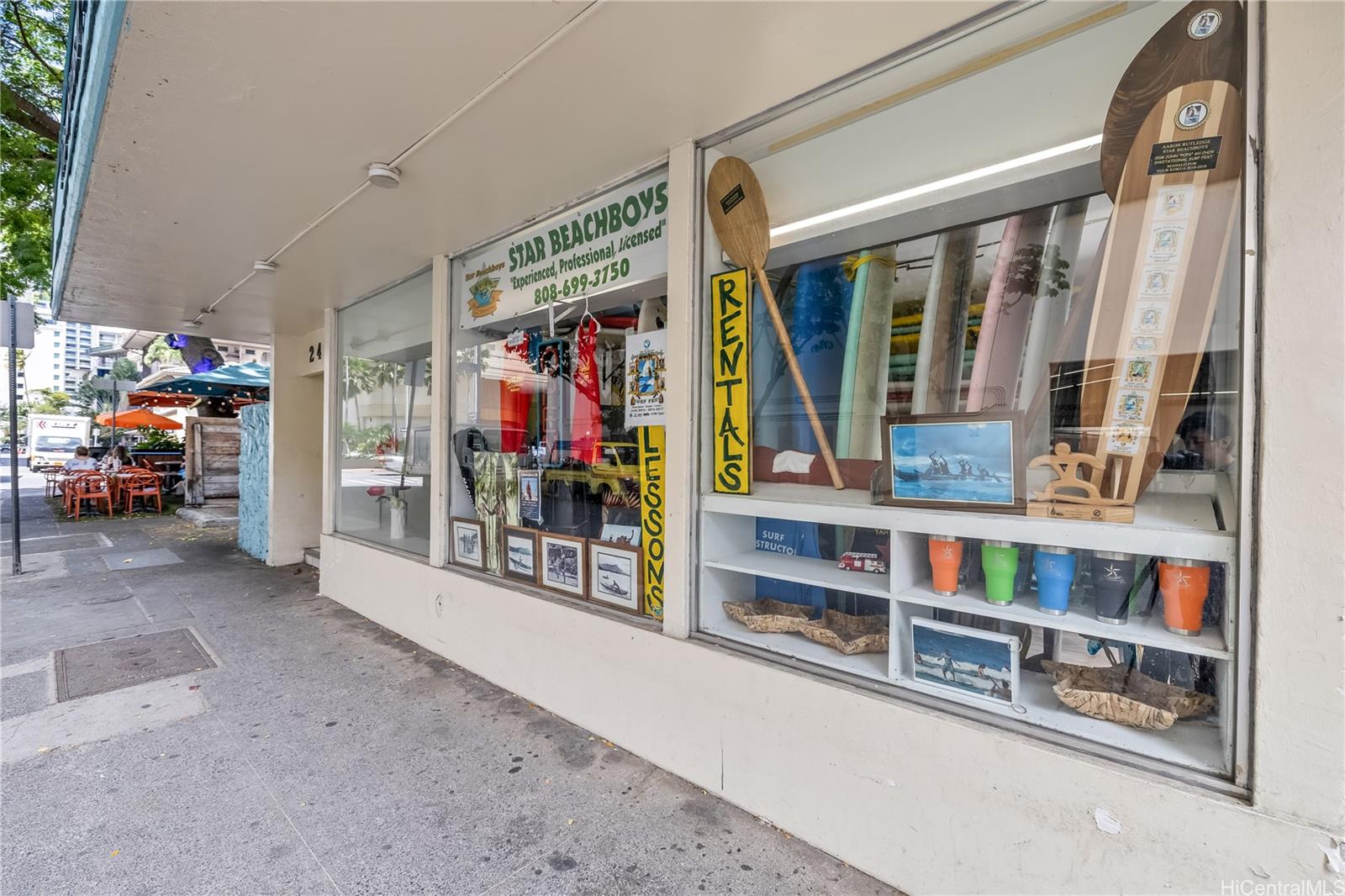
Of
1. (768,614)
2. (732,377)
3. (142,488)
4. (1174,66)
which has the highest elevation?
(1174,66)

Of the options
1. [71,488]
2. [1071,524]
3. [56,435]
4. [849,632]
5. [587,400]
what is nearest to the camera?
[1071,524]

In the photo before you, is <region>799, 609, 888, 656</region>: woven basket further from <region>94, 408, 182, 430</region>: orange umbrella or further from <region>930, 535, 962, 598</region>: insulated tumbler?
<region>94, 408, 182, 430</region>: orange umbrella

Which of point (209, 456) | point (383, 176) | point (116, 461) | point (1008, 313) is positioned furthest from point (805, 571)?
point (116, 461)

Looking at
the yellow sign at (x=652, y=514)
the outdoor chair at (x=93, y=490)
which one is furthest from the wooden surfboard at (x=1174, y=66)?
the outdoor chair at (x=93, y=490)

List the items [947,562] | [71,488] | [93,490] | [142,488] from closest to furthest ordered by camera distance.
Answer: [947,562] → [71,488] → [93,490] → [142,488]

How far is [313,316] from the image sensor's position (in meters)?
5.94

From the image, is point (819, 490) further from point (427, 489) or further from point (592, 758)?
point (427, 489)

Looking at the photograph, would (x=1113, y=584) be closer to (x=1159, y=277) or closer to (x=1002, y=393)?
(x=1002, y=393)

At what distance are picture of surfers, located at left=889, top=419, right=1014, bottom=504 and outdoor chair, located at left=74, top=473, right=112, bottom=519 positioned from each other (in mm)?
13258

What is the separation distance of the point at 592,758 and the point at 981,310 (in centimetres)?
245

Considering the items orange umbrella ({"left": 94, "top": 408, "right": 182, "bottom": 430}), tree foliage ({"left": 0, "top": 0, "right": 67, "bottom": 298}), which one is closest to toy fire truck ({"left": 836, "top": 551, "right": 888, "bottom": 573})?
tree foliage ({"left": 0, "top": 0, "right": 67, "bottom": 298})

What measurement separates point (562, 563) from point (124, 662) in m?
3.06

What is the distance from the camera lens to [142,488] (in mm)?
11250

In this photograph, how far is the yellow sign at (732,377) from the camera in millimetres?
2453
